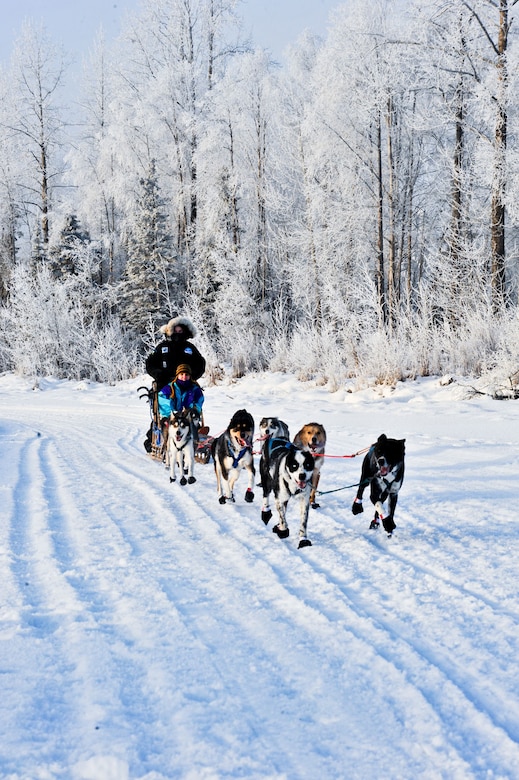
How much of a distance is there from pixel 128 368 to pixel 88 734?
18.5 meters

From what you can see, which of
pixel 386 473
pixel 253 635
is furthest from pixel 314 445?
pixel 253 635

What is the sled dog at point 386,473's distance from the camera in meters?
4.03

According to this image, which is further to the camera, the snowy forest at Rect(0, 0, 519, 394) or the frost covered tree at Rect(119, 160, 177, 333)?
the frost covered tree at Rect(119, 160, 177, 333)

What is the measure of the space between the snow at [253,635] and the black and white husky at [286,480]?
0.45 feet

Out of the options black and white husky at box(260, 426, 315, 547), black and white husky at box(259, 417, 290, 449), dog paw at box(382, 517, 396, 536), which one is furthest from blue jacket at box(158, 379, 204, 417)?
dog paw at box(382, 517, 396, 536)

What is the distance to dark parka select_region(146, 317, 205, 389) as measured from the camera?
729 centimetres

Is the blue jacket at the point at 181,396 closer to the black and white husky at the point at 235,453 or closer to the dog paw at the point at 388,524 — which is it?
the black and white husky at the point at 235,453

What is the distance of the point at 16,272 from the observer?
77.1ft

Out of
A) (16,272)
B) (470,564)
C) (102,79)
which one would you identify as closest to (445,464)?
(470,564)

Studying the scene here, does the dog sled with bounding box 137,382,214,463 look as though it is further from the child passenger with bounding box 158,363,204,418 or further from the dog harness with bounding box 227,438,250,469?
the dog harness with bounding box 227,438,250,469

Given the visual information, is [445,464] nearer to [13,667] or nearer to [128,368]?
[13,667]


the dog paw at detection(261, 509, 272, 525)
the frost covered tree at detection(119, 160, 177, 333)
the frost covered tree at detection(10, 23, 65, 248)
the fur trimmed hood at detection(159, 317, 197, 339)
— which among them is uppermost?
the frost covered tree at detection(10, 23, 65, 248)

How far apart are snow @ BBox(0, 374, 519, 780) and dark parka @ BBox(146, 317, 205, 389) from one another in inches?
75.7

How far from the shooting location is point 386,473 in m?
4.03
